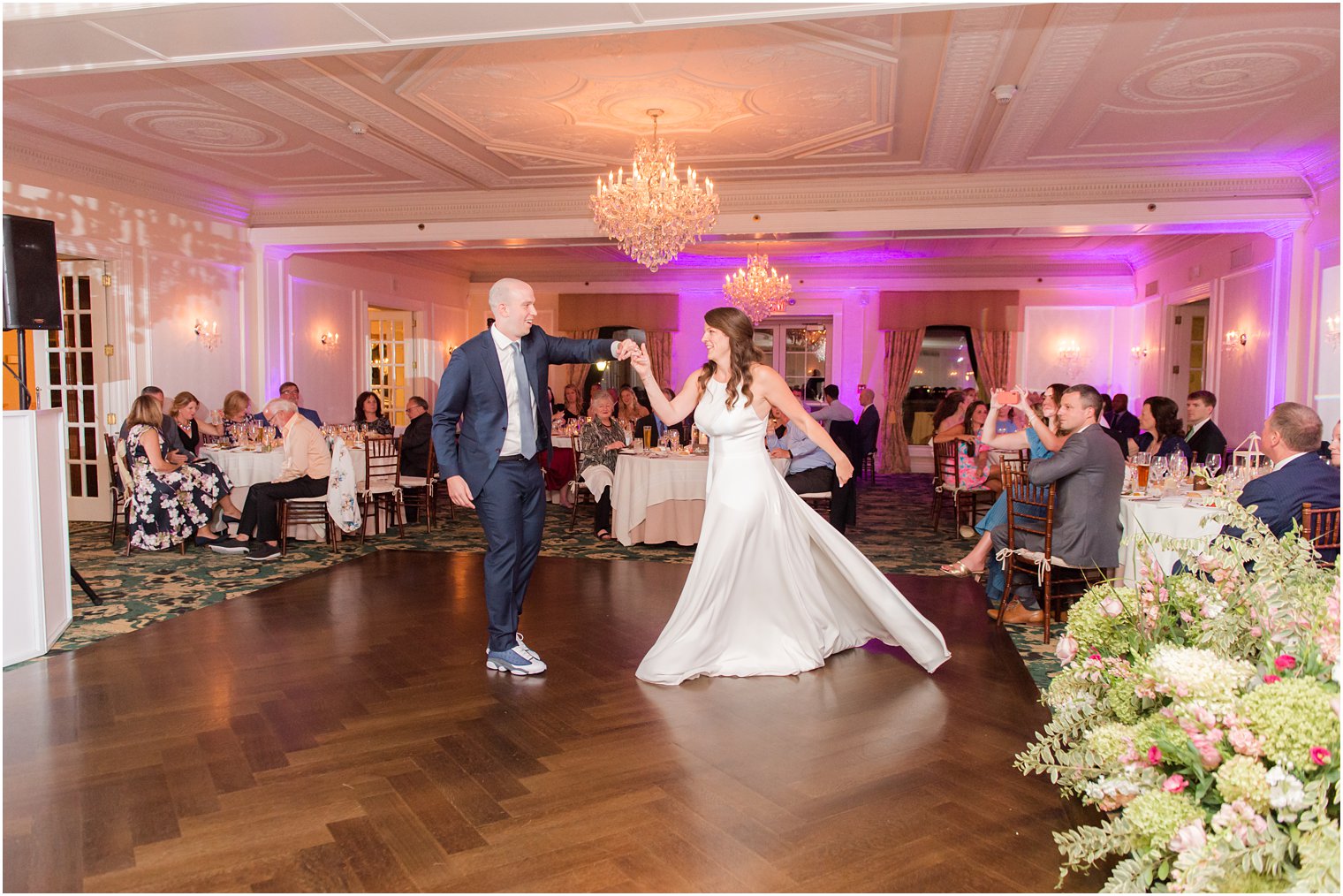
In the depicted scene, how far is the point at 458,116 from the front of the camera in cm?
704

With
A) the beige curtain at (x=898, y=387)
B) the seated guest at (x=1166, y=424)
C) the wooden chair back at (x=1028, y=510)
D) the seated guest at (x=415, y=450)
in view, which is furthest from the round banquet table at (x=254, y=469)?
the beige curtain at (x=898, y=387)

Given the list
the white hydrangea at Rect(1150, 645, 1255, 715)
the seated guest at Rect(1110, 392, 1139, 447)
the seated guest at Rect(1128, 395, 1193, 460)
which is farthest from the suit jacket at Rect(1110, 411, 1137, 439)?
the white hydrangea at Rect(1150, 645, 1255, 715)

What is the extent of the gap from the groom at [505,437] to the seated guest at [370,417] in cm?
650

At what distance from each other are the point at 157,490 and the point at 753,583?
528cm

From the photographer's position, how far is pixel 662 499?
7398 mm

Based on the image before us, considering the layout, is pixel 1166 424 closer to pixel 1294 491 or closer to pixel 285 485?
pixel 1294 491

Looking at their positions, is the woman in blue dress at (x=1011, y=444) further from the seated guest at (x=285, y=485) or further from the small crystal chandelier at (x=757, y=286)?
the small crystal chandelier at (x=757, y=286)

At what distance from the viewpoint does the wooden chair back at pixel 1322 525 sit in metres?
3.70

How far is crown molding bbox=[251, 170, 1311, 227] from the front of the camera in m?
8.29

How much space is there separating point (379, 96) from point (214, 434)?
13.5 feet

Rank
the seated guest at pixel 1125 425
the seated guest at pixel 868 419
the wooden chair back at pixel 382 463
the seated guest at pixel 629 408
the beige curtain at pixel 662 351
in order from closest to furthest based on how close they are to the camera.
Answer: the wooden chair back at pixel 382 463 < the seated guest at pixel 1125 425 < the seated guest at pixel 868 419 < the seated guest at pixel 629 408 < the beige curtain at pixel 662 351

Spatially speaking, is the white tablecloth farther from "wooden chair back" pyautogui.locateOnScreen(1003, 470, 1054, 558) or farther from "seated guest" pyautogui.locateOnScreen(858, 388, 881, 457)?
"seated guest" pyautogui.locateOnScreen(858, 388, 881, 457)

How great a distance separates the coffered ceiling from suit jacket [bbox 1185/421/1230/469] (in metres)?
2.41

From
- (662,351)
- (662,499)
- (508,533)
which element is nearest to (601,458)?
(662,499)
